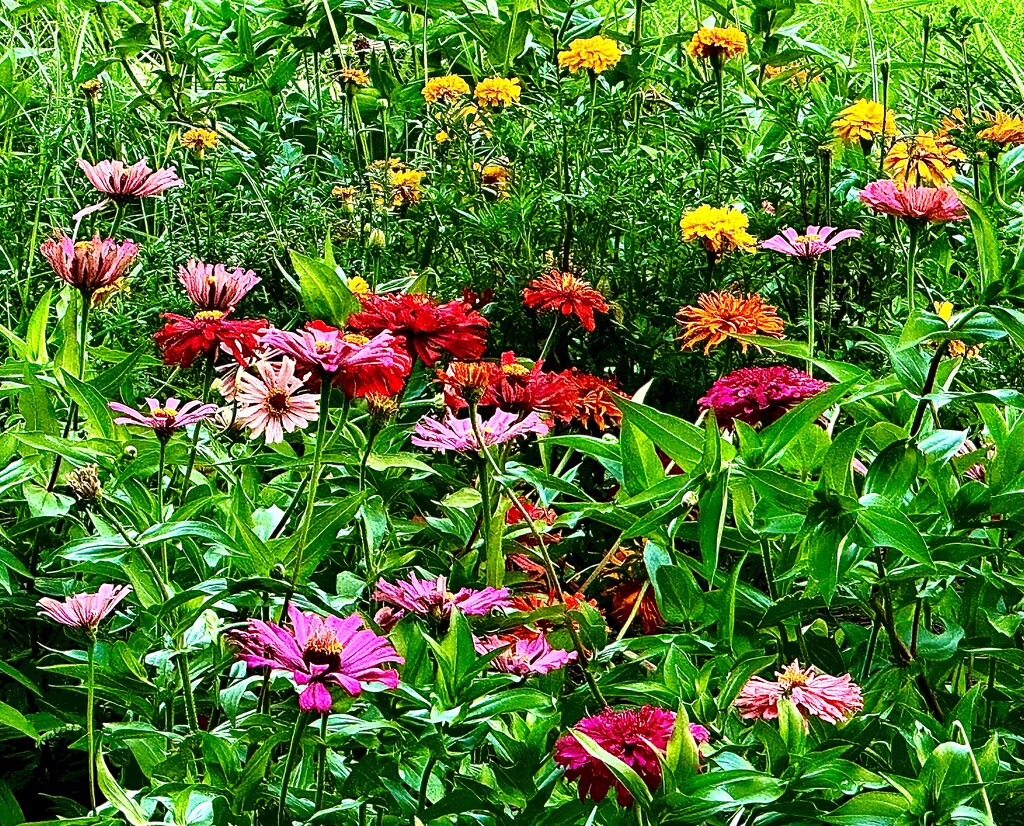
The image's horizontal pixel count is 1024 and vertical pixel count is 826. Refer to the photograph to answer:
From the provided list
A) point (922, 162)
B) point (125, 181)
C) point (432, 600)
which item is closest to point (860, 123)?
point (922, 162)

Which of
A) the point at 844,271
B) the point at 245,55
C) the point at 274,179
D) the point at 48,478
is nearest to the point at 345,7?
the point at 245,55

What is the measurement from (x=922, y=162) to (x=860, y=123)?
0.17 metres

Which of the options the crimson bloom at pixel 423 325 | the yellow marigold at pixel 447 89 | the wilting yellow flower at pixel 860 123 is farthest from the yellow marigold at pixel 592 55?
the crimson bloom at pixel 423 325

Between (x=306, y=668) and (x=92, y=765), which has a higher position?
(x=306, y=668)

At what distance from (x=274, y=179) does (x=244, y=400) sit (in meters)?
1.18

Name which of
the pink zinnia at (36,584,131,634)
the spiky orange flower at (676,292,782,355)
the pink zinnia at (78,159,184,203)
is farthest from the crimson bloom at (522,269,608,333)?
the pink zinnia at (36,584,131,634)

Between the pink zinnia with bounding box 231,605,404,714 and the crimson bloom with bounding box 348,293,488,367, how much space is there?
350mm

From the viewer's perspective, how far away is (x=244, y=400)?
1.09m

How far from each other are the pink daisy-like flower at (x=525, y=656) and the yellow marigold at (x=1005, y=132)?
101cm

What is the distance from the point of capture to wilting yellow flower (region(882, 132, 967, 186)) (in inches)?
63.6

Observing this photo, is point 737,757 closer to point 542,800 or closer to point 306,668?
point 542,800

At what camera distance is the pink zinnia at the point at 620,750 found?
76 centimetres

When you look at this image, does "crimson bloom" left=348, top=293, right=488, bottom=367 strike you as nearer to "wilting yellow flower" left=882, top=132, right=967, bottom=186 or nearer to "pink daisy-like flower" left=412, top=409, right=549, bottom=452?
"pink daisy-like flower" left=412, top=409, right=549, bottom=452

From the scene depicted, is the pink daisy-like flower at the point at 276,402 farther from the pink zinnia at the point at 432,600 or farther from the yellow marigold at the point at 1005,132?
the yellow marigold at the point at 1005,132
